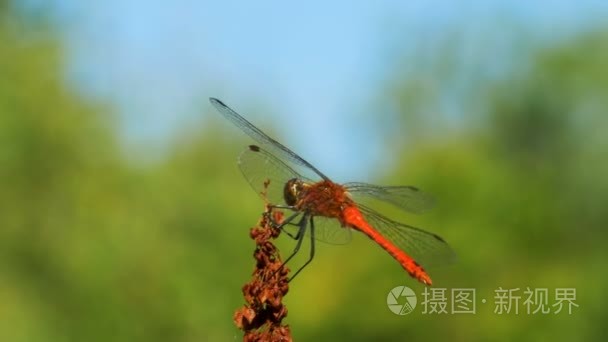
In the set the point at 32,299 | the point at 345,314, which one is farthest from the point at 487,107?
the point at 32,299

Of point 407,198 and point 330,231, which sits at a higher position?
point 407,198

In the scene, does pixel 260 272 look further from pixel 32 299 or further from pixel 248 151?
pixel 32 299

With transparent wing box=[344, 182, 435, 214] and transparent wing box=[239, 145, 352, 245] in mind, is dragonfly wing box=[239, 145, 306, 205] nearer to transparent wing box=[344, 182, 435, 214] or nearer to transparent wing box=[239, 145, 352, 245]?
transparent wing box=[239, 145, 352, 245]

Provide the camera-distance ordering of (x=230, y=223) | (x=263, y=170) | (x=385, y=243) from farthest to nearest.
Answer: (x=230, y=223)
(x=385, y=243)
(x=263, y=170)

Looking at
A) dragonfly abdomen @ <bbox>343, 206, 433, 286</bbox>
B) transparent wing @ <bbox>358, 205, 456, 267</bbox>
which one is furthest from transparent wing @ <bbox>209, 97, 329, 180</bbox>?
transparent wing @ <bbox>358, 205, 456, 267</bbox>

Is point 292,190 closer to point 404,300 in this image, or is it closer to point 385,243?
point 385,243

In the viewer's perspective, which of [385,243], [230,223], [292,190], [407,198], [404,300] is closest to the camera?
[292,190]

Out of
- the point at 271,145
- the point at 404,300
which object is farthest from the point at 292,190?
the point at 404,300
